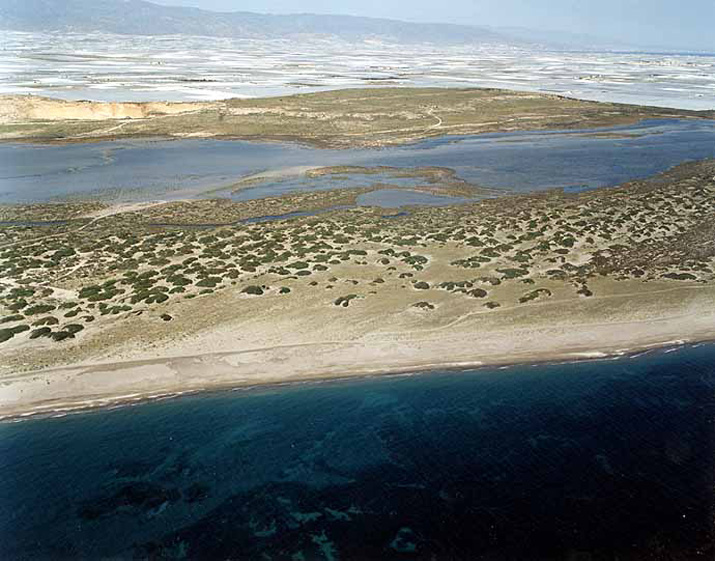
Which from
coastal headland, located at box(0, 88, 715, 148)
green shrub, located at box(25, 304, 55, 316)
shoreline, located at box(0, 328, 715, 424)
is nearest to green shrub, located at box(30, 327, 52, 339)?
green shrub, located at box(25, 304, 55, 316)

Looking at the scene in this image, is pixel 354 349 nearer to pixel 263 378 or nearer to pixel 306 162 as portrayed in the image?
pixel 263 378

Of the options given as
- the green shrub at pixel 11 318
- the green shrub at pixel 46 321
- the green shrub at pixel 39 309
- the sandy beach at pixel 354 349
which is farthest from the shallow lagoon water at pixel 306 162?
the sandy beach at pixel 354 349

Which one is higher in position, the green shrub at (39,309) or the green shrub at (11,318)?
the green shrub at (39,309)

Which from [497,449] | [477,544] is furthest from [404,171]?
[477,544]

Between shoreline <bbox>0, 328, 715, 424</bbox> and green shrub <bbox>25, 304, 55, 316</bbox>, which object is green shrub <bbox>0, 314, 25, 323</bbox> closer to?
green shrub <bbox>25, 304, 55, 316</bbox>

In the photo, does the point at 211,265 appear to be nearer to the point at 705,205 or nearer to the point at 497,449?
the point at 497,449

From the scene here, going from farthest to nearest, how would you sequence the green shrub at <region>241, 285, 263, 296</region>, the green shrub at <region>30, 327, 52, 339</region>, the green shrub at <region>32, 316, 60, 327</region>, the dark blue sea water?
1. the green shrub at <region>241, 285, 263, 296</region>
2. the green shrub at <region>32, 316, 60, 327</region>
3. the green shrub at <region>30, 327, 52, 339</region>
4. the dark blue sea water

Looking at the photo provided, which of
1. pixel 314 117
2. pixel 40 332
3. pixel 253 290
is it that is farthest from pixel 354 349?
pixel 314 117

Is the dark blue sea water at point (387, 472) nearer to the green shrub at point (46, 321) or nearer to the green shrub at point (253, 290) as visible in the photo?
the green shrub at point (46, 321)
